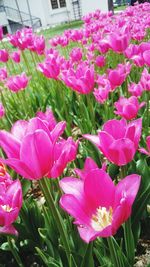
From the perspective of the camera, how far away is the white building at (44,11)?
102 feet

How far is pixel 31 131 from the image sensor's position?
3.11 feet

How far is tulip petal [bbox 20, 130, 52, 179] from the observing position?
35.0 inches

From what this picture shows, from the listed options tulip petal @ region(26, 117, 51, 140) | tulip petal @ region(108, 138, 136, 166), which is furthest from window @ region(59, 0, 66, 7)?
tulip petal @ region(26, 117, 51, 140)

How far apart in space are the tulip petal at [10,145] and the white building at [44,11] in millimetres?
30343

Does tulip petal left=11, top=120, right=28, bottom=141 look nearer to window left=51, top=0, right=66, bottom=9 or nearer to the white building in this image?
the white building

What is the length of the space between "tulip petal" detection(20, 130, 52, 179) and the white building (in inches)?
1197

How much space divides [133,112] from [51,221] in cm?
77

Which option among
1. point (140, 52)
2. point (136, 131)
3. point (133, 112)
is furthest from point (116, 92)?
point (136, 131)

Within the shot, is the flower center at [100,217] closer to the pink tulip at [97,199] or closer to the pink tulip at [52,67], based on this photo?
the pink tulip at [97,199]

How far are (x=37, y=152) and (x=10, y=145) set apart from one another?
0.31ft

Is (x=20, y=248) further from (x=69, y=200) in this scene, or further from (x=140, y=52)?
(x=140, y=52)

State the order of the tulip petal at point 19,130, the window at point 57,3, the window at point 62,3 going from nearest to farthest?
the tulip petal at point 19,130, the window at point 57,3, the window at point 62,3

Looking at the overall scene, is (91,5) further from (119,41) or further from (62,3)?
(119,41)

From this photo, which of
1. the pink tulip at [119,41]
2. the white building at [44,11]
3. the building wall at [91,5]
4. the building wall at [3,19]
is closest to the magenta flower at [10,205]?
the pink tulip at [119,41]
